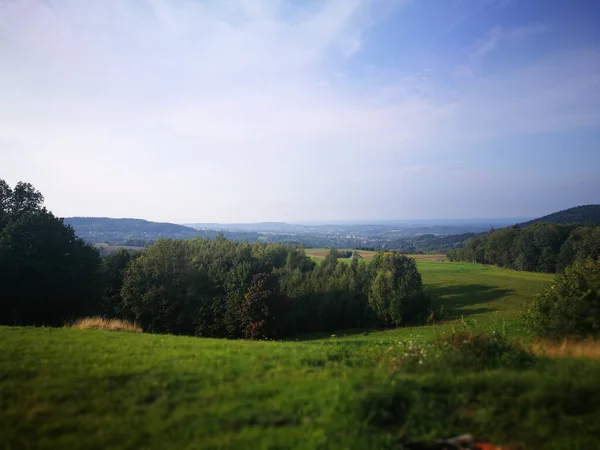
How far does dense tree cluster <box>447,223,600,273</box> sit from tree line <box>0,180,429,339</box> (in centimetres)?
4769

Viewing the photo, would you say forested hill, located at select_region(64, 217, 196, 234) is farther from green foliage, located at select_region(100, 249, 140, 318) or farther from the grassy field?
the grassy field

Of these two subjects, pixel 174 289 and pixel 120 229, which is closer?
pixel 174 289

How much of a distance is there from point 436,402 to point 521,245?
103m

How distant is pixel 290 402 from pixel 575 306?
11.8 metres

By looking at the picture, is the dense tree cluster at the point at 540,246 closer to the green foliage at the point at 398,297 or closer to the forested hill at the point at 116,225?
the green foliage at the point at 398,297

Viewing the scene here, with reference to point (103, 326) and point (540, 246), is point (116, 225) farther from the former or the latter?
point (540, 246)

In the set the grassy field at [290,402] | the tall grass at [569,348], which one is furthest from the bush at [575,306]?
the grassy field at [290,402]

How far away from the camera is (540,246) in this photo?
292 feet

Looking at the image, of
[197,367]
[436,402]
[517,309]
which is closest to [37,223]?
[197,367]

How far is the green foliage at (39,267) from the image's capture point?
34.6 meters

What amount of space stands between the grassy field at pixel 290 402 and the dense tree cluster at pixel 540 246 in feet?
269

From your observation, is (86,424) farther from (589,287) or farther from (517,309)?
(517,309)

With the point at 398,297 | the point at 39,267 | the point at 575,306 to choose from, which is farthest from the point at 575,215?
the point at 39,267

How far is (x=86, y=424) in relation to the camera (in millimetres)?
6055
